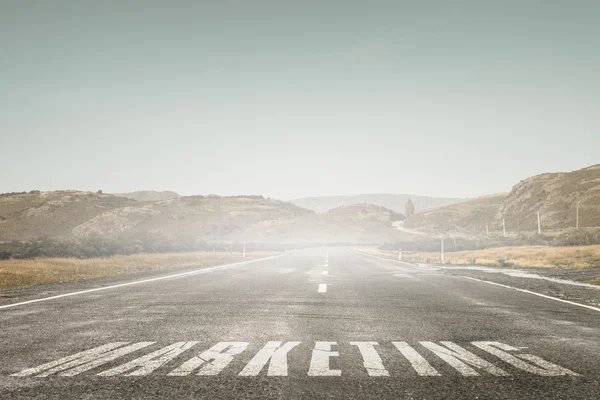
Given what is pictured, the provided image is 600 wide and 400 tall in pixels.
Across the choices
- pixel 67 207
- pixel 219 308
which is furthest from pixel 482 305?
pixel 67 207

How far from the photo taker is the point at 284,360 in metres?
4.64

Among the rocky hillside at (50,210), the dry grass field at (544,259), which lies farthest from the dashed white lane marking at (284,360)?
the rocky hillside at (50,210)

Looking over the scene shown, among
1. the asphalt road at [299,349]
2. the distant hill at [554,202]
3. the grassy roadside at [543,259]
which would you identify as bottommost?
the grassy roadside at [543,259]

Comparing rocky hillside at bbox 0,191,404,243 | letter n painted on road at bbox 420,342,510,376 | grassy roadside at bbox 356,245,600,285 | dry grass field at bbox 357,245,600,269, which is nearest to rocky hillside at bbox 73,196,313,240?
rocky hillside at bbox 0,191,404,243

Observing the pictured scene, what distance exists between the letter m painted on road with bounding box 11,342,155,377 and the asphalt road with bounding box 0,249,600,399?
0.05ft

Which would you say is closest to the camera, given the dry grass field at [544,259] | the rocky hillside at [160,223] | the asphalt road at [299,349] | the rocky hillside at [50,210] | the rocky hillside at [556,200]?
the asphalt road at [299,349]

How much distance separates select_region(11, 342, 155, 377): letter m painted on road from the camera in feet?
13.8

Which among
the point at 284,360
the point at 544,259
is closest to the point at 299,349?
the point at 284,360

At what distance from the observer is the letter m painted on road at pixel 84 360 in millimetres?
4215

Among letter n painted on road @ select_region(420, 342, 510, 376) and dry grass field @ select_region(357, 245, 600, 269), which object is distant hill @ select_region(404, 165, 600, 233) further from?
letter n painted on road @ select_region(420, 342, 510, 376)

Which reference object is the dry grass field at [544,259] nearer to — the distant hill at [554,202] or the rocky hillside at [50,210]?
the distant hill at [554,202]

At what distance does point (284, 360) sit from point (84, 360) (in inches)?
81.6

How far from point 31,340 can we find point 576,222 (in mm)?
121697

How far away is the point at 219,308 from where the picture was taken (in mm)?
8727
